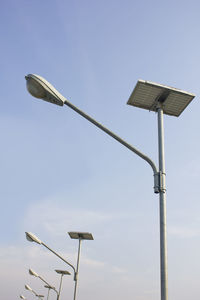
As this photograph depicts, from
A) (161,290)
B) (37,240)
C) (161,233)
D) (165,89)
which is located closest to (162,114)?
(165,89)

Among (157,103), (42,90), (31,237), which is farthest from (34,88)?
(31,237)

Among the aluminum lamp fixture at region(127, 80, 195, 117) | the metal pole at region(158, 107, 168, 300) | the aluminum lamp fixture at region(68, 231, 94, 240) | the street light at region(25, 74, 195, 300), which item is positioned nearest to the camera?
the metal pole at region(158, 107, 168, 300)

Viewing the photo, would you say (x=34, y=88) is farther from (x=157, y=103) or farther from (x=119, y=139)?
(x=157, y=103)

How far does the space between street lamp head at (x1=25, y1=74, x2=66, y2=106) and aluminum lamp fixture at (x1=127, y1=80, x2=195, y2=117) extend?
1.87 meters

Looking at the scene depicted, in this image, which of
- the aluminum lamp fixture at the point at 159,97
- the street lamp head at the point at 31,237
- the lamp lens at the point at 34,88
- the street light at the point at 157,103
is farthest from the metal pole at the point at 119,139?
the street lamp head at the point at 31,237

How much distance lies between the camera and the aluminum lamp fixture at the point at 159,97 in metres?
6.85

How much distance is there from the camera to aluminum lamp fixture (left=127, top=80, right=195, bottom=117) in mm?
6852

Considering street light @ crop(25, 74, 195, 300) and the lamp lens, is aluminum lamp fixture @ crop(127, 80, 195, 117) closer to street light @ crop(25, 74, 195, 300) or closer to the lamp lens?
street light @ crop(25, 74, 195, 300)

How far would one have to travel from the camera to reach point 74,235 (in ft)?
62.3

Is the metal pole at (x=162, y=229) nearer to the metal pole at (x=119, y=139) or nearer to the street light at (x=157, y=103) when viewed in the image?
the street light at (x=157, y=103)

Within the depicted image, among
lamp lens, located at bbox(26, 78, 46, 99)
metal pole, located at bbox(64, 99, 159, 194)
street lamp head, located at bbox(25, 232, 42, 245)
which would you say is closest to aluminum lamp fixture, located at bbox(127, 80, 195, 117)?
metal pole, located at bbox(64, 99, 159, 194)

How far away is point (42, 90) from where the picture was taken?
6.11 metres

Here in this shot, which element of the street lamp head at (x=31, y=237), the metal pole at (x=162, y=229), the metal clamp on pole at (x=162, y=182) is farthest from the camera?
the street lamp head at (x=31, y=237)

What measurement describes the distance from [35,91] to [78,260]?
1418cm
